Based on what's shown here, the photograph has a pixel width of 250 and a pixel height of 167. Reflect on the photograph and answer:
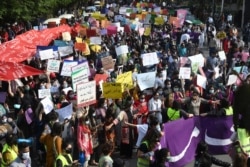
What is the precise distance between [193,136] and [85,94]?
7.36 ft

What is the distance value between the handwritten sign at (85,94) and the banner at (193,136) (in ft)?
5.45

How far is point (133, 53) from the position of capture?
1984 cm

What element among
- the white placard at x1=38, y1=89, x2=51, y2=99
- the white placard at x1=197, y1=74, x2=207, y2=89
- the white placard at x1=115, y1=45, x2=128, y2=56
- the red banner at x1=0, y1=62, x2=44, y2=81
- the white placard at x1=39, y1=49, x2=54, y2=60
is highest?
the red banner at x1=0, y1=62, x2=44, y2=81

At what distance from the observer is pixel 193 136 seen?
1144cm

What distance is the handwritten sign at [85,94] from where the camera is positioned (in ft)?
36.4

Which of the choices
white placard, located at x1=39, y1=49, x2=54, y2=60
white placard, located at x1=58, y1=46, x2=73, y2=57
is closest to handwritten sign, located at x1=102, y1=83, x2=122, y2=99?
white placard, located at x1=39, y1=49, x2=54, y2=60

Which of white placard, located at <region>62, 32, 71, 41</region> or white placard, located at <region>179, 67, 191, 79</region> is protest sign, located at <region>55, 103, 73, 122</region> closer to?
white placard, located at <region>179, 67, 191, 79</region>

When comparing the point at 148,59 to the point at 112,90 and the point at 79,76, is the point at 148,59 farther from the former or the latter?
the point at 112,90

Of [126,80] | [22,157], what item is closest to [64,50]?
[126,80]

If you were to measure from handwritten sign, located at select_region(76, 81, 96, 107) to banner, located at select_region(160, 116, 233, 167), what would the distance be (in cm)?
166

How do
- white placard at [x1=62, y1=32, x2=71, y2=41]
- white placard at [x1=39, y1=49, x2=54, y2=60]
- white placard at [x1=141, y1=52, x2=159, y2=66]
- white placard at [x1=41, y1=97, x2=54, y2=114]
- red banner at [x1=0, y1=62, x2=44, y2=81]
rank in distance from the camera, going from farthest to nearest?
white placard at [x1=62, y1=32, x2=71, y2=41] → white placard at [x1=39, y1=49, x2=54, y2=60] → white placard at [x1=141, y1=52, x2=159, y2=66] → red banner at [x1=0, y1=62, x2=44, y2=81] → white placard at [x1=41, y1=97, x2=54, y2=114]

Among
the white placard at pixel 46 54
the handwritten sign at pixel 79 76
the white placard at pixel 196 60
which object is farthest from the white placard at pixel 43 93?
the white placard at pixel 196 60

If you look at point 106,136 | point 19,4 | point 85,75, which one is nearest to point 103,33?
point 19,4

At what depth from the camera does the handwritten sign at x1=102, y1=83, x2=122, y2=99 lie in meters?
12.0
